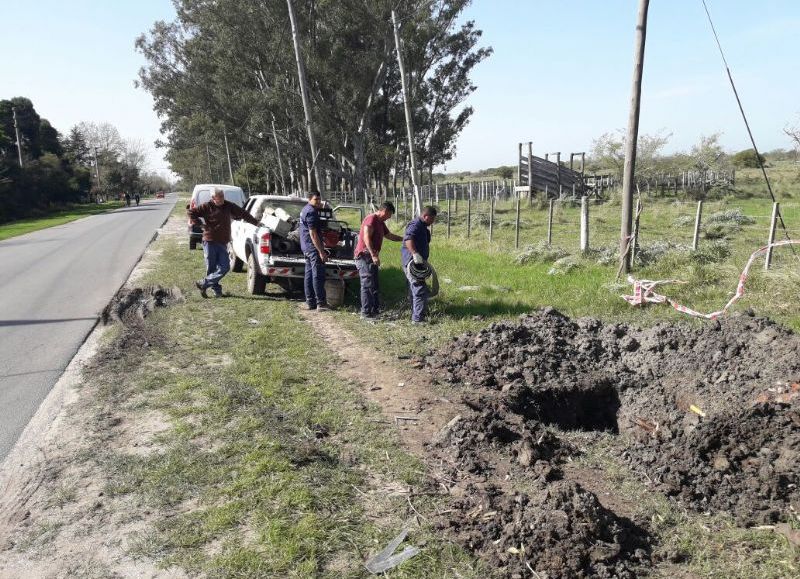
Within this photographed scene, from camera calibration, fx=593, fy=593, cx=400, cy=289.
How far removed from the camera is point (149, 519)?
3402 mm

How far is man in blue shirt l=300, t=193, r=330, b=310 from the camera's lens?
8.69 meters

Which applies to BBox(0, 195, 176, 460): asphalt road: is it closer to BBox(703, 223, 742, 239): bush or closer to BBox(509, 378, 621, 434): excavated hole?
BBox(509, 378, 621, 434): excavated hole

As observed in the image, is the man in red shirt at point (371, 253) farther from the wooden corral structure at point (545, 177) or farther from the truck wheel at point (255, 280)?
the wooden corral structure at point (545, 177)

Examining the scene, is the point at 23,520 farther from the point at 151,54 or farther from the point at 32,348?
the point at 151,54

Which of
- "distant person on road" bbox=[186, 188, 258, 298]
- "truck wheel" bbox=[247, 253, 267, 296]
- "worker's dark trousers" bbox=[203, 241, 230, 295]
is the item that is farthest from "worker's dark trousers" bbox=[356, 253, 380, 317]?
"worker's dark trousers" bbox=[203, 241, 230, 295]

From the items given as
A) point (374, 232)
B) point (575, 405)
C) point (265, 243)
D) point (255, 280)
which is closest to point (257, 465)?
point (575, 405)

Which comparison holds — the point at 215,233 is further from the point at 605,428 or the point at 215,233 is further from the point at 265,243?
the point at 605,428

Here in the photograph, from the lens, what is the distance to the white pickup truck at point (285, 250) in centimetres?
949

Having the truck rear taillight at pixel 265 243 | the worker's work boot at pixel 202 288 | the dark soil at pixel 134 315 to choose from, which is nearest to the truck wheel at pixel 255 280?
the truck rear taillight at pixel 265 243

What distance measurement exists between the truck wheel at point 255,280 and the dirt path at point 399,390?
2953 mm

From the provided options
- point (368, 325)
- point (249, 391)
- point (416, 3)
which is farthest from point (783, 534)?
point (416, 3)

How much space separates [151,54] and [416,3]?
22786mm

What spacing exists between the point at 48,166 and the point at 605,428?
192ft

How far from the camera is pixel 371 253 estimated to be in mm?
8156
